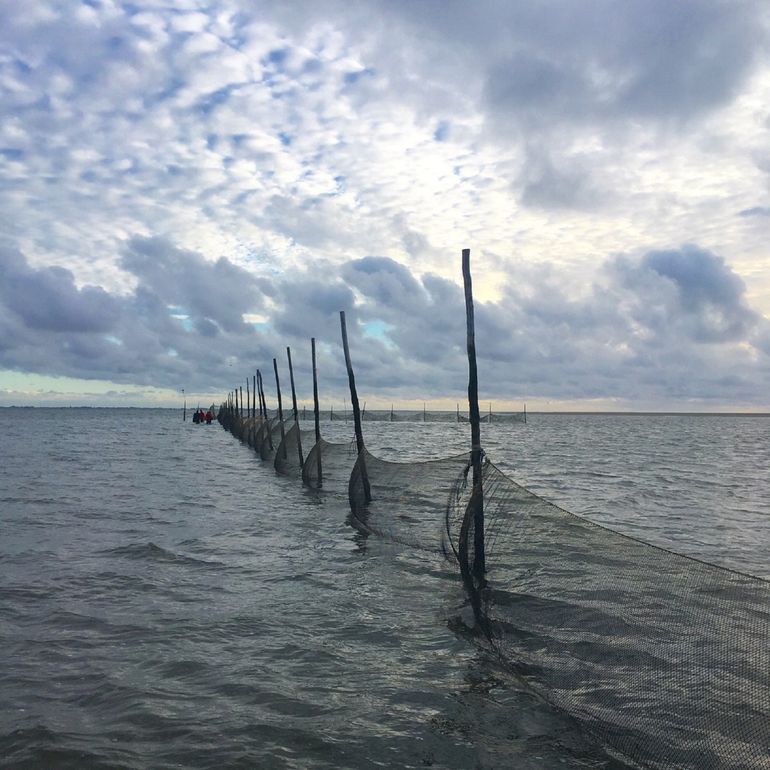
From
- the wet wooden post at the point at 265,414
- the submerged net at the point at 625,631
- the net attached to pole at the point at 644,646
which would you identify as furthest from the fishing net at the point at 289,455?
the net attached to pole at the point at 644,646

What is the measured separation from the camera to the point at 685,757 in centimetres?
479

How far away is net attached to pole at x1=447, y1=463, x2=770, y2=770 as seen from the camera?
199 inches

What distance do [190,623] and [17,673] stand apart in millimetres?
1896

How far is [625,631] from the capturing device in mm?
6781

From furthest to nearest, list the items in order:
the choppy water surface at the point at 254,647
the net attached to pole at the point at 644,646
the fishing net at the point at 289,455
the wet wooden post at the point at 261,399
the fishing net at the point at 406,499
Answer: the wet wooden post at the point at 261,399, the fishing net at the point at 289,455, the fishing net at the point at 406,499, the net attached to pole at the point at 644,646, the choppy water surface at the point at 254,647

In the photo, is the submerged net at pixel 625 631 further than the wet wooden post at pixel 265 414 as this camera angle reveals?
No

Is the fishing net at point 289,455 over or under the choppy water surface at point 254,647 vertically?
over

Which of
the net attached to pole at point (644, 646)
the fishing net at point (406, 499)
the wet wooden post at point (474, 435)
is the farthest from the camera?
the fishing net at point (406, 499)

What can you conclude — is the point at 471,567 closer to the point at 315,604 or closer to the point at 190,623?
the point at 315,604

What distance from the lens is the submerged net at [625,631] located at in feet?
16.8

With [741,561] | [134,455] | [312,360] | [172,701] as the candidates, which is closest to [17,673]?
[172,701]

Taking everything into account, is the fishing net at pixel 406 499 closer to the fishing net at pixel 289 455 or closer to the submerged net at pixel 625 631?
the submerged net at pixel 625 631

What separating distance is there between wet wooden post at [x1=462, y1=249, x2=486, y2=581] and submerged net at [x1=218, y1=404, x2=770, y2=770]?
0.07m

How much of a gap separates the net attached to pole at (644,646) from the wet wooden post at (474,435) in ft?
0.45
